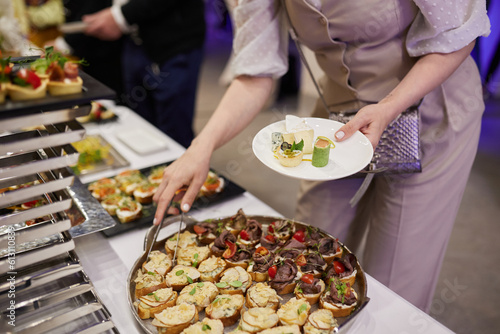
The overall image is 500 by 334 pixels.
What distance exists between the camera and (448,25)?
4.66ft

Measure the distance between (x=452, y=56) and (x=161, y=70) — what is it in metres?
2.51

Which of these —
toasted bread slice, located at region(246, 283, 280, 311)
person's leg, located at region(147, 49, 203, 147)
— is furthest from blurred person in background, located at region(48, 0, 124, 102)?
toasted bread slice, located at region(246, 283, 280, 311)

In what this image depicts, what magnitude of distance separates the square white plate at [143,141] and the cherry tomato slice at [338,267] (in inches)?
55.7

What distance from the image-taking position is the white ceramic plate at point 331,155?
1044 millimetres

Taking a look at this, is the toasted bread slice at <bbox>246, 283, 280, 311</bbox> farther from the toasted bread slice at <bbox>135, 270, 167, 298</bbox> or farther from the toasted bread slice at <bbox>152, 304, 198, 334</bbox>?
the toasted bread slice at <bbox>135, 270, 167, 298</bbox>

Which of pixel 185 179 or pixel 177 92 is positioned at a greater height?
pixel 185 179

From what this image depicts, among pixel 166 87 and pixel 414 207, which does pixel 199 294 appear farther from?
pixel 166 87

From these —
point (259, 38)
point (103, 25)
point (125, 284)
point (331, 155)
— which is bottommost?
point (125, 284)

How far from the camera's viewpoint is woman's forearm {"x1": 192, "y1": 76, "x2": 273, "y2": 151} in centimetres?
162

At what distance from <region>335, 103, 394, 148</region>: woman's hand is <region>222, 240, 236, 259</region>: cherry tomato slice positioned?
0.54 meters

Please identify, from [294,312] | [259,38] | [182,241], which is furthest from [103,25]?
[294,312]

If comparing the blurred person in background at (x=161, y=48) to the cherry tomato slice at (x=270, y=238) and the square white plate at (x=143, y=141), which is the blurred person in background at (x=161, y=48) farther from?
the cherry tomato slice at (x=270, y=238)

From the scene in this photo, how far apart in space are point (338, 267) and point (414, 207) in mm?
540

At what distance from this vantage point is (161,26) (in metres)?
3.42
